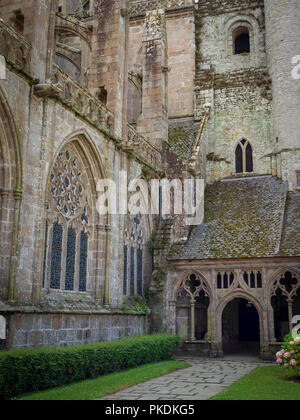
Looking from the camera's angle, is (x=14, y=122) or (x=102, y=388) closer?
(x=102, y=388)

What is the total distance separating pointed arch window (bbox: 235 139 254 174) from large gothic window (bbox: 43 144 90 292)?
11.0m

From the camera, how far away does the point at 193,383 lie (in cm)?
1039

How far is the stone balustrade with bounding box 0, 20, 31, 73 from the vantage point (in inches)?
399

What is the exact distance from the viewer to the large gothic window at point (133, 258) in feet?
52.3

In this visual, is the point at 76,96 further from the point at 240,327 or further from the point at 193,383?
the point at 240,327

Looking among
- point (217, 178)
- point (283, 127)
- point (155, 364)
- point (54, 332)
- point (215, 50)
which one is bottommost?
point (155, 364)

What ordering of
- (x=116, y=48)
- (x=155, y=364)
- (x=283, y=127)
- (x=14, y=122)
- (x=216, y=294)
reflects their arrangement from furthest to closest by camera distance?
(x=283, y=127) → (x=216, y=294) → (x=116, y=48) → (x=155, y=364) → (x=14, y=122)

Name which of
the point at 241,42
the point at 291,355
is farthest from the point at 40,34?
the point at 241,42

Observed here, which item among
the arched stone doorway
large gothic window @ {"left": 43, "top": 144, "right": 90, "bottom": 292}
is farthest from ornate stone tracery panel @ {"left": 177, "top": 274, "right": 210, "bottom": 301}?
large gothic window @ {"left": 43, "top": 144, "right": 90, "bottom": 292}

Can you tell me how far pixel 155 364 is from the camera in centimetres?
1345

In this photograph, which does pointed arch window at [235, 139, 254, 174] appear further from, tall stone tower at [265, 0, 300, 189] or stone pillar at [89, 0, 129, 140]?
stone pillar at [89, 0, 129, 140]

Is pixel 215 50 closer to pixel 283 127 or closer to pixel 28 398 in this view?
pixel 283 127
